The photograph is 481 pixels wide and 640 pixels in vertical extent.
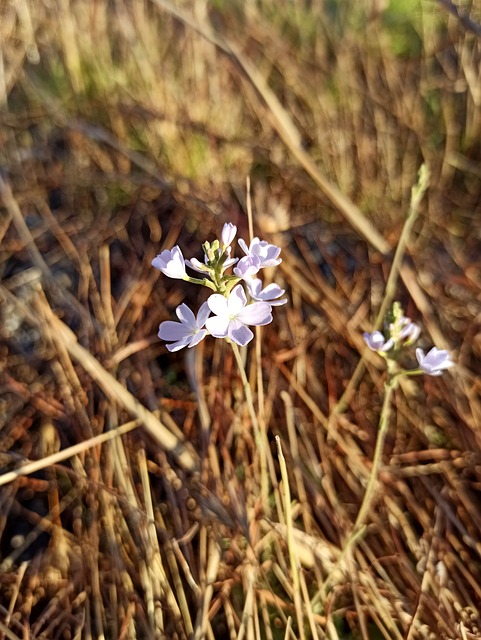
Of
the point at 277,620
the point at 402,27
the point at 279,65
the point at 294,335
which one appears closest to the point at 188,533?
the point at 277,620

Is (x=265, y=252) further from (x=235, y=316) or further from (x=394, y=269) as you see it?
(x=394, y=269)

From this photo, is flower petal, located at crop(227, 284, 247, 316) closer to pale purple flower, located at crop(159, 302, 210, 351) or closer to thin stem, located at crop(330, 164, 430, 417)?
pale purple flower, located at crop(159, 302, 210, 351)

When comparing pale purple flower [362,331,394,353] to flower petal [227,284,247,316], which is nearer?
flower petal [227,284,247,316]

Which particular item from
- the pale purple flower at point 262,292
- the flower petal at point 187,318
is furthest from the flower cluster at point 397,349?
the flower petal at point 187,318

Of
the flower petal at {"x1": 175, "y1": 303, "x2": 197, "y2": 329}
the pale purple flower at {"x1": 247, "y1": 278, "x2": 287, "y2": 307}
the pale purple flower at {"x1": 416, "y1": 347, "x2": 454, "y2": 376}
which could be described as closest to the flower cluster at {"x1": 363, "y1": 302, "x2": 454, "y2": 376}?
the pale purple flower at {"x1": 416, "y1": 347, "x2": 454, "y2": 376}

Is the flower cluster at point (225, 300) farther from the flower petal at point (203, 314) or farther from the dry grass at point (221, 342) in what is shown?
the dry grass at point (221, 342)

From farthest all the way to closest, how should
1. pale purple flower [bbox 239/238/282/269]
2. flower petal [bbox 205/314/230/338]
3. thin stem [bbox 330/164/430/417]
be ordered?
thin stem [bbox 330/164/430/417] < pale purple flower [bbox 239/238/282/269] < flower petal [bbox 205/314/230/338]

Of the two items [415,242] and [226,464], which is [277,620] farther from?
[415,242]
